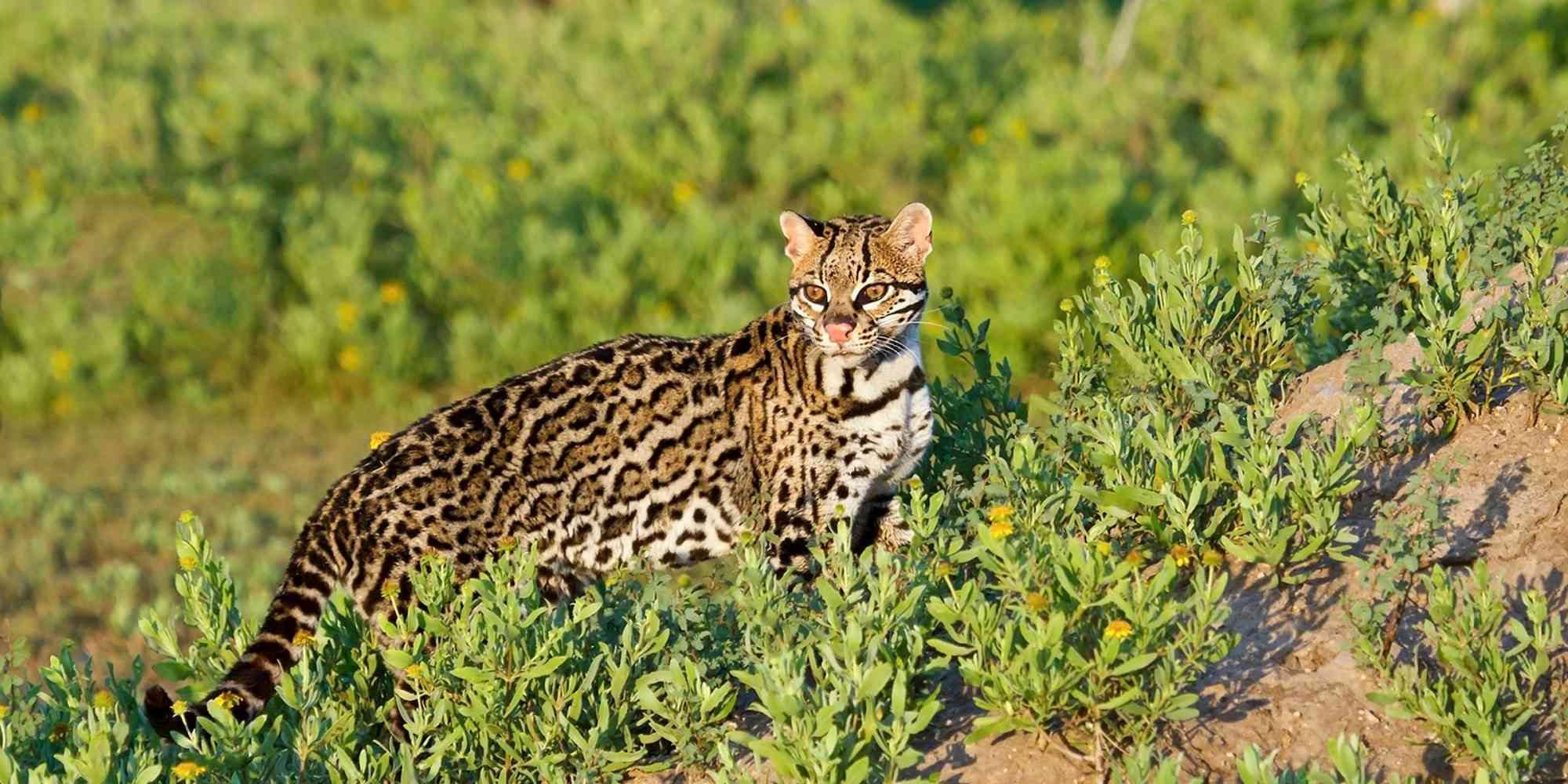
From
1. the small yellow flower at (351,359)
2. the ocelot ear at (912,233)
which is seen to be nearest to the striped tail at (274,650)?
the ocelot ear at (912,233)

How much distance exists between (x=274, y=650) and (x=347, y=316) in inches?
293

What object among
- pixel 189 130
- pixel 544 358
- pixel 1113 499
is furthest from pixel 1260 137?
pixel 1113 499

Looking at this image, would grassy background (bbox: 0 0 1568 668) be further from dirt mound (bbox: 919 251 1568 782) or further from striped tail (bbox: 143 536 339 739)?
dirt mound (bbox: 919 251 1568 782)

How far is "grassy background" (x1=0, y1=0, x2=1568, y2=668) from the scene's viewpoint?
42.1 feet

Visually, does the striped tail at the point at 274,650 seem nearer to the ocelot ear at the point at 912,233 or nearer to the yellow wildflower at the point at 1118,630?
the ocelot ear at the point at 912,233

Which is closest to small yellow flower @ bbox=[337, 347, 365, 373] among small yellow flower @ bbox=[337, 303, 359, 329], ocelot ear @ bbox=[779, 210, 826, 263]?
small yellow flower @ bbox=[337, 303, 359, 329]

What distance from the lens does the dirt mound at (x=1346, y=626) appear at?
17.8 ft

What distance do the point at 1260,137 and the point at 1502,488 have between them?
9352 millimetres

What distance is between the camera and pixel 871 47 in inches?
650

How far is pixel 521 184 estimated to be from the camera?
14656mm

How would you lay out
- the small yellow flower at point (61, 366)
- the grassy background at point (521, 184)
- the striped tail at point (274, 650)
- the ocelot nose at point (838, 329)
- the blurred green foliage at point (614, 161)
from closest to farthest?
the striped tail at point (274, 650) → the ocelot nose at point (838, 329) → the grassy background at point (521, 184) → the small yellow flower at point (61, 366) → the blurred green foliage at point (614, 161)

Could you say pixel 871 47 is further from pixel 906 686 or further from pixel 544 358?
pixel 906 686

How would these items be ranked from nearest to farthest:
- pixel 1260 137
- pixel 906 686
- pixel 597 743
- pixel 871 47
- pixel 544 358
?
1. pixel 906 686
2. pixel 597 743
3. pixel 544 358
4. pixel 1260 137
5. pixel 871 47

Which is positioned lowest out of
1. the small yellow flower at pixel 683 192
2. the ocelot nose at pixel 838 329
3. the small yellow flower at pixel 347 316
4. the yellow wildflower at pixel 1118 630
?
the yellow wildflower at pixel 1118 630
